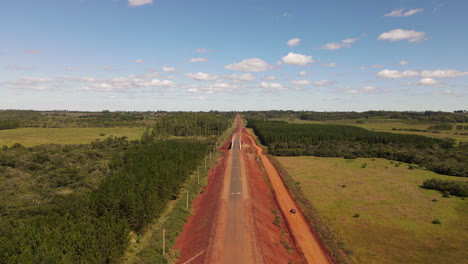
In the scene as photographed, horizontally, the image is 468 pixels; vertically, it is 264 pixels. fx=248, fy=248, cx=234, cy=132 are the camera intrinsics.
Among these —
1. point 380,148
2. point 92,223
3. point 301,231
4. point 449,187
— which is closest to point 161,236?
point 92,223

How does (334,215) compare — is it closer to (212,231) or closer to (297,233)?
(297,233)

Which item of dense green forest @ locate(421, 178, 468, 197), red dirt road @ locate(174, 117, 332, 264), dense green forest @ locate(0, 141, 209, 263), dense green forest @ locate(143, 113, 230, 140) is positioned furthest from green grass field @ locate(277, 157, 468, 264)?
dense green forest @ locate(143, 113, 230, 140)

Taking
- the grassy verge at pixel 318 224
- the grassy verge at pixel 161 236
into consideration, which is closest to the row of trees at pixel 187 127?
the grassy verge at pixel 318 224

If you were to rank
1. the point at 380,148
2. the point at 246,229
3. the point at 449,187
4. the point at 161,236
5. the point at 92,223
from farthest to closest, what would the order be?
the point at 380,148 < the point at 449,187 < the point at 246,229 < the point at 161,236 < the point at 92,223

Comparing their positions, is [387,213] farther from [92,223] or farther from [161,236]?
[92,223]

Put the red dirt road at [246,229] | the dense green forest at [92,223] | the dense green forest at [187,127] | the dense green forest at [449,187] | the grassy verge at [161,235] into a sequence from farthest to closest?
the dense green forest at [187,127]
the dense green forest at [449,187]
the red dirt road at [246,229]
the grassy verge at [161,235]
the dense green forest at [92,223]

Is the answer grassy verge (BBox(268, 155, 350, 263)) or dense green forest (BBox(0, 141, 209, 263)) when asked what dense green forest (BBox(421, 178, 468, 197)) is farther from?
dense green forest (BBox(0, 141, 209, 263))

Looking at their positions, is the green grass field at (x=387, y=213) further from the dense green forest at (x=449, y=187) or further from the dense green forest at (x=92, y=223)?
the dense green forest at (x=92, y=223)
